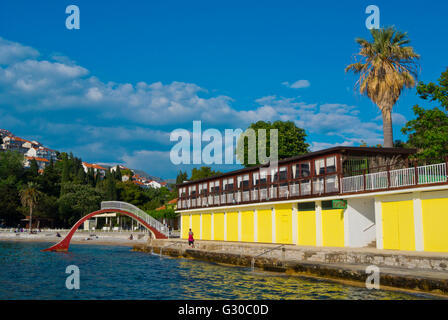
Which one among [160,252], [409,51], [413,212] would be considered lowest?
[160,252]

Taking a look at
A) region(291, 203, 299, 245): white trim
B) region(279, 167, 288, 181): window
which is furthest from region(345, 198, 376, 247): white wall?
region(279, 167, 288, 181): window

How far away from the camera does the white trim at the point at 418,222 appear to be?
76.0 ft

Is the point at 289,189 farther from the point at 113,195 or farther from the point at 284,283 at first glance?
the point at 113,195

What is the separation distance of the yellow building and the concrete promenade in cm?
198

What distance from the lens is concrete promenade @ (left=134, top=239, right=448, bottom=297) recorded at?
1727cm

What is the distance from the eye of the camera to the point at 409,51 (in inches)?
1527

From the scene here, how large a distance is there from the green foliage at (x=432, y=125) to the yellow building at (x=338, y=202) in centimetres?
172

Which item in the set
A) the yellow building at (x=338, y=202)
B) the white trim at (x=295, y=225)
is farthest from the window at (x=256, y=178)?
the white trim at (x=295, y=225)

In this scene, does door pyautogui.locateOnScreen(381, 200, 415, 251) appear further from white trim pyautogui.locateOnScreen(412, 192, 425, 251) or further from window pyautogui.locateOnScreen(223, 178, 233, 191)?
window pyautogui.locateOnScreen(223, 178, 233, 191)

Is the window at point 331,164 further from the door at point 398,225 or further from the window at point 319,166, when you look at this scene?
the door at point 398,225

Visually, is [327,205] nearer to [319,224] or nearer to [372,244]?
[319,224]
